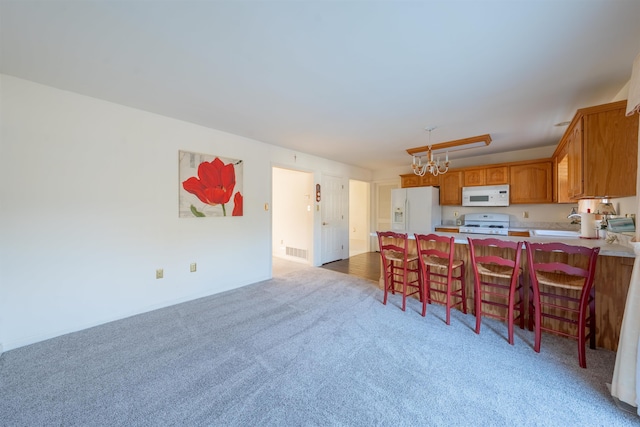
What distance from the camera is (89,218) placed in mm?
2525

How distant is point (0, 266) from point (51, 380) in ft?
3.80

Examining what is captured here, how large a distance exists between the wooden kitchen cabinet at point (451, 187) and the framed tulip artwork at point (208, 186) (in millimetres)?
4195

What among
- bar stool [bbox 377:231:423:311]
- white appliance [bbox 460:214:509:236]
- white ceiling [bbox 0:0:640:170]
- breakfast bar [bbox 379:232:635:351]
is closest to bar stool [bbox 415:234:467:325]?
bar stool [bbox 377:231:423:311]

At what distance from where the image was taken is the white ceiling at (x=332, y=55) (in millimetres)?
1438

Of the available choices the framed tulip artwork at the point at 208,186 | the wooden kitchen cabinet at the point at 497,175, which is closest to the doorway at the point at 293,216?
the framed tulip artwork at the point at 208,186

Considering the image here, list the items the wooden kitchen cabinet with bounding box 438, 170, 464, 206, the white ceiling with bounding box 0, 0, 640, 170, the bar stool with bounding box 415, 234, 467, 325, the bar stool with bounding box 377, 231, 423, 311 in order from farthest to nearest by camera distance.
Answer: the wooden kitchen cabinet with bounding box 438, 170, 464, 206 < the bar stool with bounding box 377, 231, 423, 311 < the bar stool with bounding box 415, 234, 467, 325 < the white ceiling with bounding box 0, 0, 640, 170

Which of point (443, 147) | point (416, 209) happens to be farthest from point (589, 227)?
point (416, 209)

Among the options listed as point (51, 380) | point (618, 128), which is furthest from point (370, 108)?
point (51, 380)

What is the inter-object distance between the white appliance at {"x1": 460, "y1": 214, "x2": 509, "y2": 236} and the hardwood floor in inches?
75.3

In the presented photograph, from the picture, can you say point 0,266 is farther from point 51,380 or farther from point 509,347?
point 509,347

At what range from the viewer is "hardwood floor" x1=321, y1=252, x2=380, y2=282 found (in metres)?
4.54

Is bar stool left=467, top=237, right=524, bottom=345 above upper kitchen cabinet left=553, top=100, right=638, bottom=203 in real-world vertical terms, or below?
below

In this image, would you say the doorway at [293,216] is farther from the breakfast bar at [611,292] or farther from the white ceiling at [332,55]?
the breakfast bar at [611,292]

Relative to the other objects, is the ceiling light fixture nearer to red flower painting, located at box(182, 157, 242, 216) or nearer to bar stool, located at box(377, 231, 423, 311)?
bar stool, located at box(377, 231, 423, 311)
